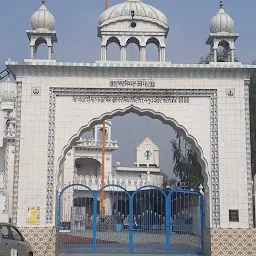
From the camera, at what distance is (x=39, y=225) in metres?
11.5

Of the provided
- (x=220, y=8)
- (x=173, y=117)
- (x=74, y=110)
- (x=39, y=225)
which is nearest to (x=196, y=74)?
(x=173, y=117)

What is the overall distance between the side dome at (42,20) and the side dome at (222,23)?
4151mm

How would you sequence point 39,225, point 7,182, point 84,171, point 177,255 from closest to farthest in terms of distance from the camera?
point 39,225, point 177,255, point 7,182, point 84,171

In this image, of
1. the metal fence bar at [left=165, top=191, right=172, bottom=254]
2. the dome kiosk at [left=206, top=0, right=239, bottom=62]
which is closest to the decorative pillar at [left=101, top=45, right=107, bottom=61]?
the dome kiosk at [left=206, top=0, right=239, bottom=62]

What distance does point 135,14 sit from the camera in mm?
12570

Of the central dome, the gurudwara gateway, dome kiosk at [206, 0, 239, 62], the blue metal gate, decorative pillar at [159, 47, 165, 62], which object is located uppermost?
the central dome

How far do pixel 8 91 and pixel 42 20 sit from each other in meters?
12.5

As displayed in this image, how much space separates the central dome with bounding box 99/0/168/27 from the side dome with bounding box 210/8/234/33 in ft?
4.09

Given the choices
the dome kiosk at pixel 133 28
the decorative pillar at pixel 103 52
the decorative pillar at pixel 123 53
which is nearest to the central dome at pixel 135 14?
the dome kiosk at pixel 133 28

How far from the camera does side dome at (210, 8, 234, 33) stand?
41.3 ft

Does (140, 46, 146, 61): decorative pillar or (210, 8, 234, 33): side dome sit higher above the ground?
(210, 8, 234, 33): side dome

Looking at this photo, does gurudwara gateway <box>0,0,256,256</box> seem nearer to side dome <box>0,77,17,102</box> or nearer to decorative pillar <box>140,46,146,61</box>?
decorative pillar <box>140,46,146,61</box>

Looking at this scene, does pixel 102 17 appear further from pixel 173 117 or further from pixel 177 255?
pixel 177 255

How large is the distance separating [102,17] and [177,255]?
20.9 feet
